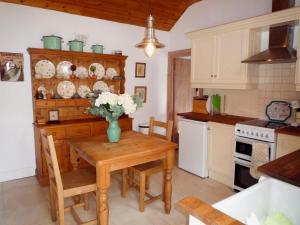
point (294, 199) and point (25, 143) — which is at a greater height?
point (294, 199)

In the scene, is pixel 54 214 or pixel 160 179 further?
pixel 160 179

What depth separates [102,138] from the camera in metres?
2.53

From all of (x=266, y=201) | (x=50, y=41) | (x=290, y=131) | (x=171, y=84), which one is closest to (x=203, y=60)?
(x=171, y=84)

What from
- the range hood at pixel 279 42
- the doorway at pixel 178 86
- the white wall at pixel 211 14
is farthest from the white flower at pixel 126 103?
the doorway at pixel 178 86

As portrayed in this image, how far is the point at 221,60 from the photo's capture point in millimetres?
3232

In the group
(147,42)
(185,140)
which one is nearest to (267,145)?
(185,140)

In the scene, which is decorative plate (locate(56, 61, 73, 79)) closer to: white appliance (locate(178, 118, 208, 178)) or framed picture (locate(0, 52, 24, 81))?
framed picture (locate(0, 52, 24, 81))

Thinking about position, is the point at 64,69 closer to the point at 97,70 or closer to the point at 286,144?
the point at 97,70

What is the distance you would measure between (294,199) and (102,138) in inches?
74.1

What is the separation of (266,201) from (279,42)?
86.9 inches

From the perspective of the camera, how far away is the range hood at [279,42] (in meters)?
2.60

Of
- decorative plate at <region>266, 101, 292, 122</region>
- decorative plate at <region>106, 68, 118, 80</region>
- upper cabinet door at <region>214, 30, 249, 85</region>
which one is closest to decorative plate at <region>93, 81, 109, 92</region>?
decorative plate at <region>106, 68, 118, 80</region>

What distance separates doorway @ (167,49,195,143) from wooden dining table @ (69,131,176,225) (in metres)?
2.17

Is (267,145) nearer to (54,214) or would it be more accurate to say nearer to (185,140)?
(185,140)
